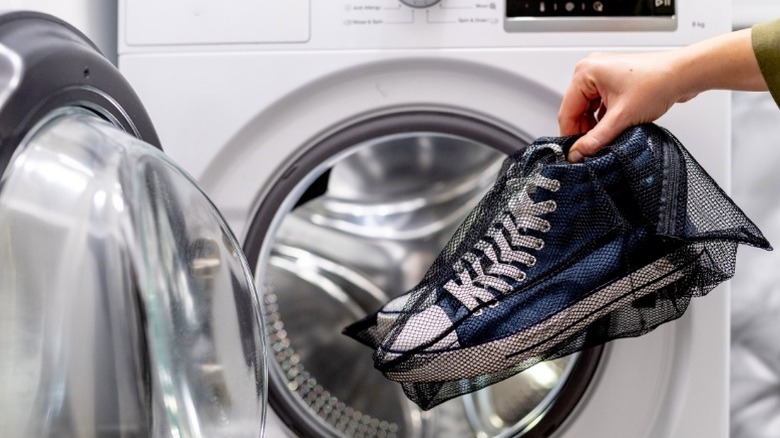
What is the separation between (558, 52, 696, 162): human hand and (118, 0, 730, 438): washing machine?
2.8 inches

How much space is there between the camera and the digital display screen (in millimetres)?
925

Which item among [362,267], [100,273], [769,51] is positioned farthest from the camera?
[362,267]

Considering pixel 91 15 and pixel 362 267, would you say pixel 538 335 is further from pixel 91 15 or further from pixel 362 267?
pixel 91 15

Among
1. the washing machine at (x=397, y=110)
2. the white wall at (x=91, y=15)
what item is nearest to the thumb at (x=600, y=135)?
the washing machine at (x=397, y=110)

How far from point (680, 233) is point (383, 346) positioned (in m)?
0.29

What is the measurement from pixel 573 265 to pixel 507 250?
2.5 inches

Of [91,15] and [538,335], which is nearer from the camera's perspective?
[538,335]

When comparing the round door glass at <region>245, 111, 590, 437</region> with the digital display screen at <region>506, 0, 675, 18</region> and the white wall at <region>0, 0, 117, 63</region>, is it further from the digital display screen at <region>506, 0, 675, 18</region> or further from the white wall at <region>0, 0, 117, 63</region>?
the white wall at <region>0, 0, 117, 63</region>

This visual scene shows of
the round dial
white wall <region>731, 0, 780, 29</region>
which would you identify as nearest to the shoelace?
the round dial

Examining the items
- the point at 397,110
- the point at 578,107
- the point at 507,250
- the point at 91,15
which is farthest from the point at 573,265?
the point at 91,15

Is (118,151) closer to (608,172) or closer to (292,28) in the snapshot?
(292,28)

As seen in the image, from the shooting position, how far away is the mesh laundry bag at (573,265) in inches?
30.6

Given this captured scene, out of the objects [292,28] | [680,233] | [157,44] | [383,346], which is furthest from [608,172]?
[157,44]

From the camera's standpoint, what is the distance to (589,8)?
93 centimetres
